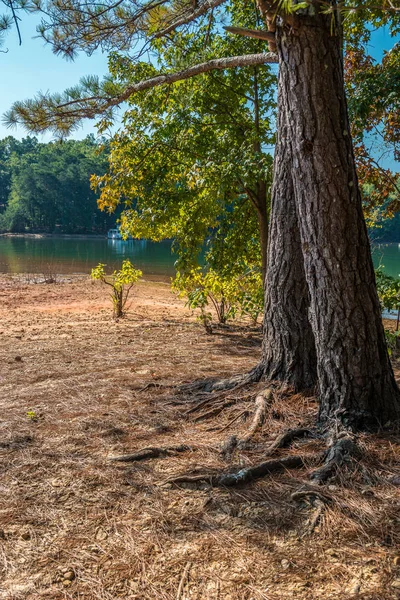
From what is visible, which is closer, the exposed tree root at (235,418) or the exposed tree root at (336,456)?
the exposed tree root at (336,456)

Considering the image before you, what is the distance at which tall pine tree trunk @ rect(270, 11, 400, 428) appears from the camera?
8.18 ft

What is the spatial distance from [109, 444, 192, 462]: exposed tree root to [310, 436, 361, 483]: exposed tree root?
2.46 ft

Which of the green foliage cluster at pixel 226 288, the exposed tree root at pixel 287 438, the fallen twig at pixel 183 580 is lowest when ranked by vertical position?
the fallen twig at pixel 183 580

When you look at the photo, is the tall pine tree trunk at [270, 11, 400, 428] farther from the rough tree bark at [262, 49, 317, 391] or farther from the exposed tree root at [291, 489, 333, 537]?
the exposed tree root at [291, 489, 333, 537]

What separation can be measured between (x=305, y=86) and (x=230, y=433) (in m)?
2.01

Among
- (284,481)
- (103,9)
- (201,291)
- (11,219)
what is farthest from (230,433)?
(11,219)

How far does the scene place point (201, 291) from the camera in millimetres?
6961

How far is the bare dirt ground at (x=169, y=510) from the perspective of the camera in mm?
1599

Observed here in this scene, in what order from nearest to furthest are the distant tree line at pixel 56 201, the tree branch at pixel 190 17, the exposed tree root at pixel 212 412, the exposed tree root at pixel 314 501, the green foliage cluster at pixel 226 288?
the exposed tree root at pixel 314 501, the exposed tree root at pixel 212 412, the tree branch at pixel 190 17, the green foliage cluster at pixel 226 288, the distant tree line at pixel 56 201

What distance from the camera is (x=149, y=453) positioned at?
8.36 feet

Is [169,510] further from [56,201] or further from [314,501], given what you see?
[56,201]

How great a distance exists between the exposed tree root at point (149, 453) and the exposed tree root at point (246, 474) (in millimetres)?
288

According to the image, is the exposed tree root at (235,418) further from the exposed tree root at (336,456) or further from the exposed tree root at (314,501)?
the exposed tree root at (314,501)

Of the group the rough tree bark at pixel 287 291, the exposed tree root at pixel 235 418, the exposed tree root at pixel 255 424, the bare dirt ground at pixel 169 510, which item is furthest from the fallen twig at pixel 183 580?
the rough tree bark at pixel 287 291
